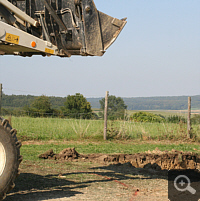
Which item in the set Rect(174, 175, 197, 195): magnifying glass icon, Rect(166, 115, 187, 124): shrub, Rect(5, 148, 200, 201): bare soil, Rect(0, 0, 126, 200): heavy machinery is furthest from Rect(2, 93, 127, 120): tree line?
Rect(0, 0, 126, 200): heavy machinery

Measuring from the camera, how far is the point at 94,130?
1573cm

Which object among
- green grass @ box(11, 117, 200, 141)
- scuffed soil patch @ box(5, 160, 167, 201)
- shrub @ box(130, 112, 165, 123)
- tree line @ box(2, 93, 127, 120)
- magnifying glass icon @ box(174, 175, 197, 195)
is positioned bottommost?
magnifying glass icon @ box(174, 175, 197, 195)

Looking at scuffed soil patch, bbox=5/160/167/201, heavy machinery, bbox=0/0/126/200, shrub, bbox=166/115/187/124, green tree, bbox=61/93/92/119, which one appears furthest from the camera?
green tree, bbox=61/93/92/119

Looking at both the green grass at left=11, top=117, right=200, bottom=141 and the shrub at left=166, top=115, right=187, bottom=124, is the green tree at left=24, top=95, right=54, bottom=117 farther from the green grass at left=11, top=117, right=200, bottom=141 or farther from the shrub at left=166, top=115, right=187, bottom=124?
the shrub at left=166, top=115, right=187, bottom=124

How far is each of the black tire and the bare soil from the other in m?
0.56

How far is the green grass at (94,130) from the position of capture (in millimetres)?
15406

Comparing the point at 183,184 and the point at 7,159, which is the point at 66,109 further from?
the point at 7,159

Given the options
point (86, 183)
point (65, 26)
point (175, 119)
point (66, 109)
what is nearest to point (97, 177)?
point (86, 183)

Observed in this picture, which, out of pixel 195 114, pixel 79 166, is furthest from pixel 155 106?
pixel 79 166

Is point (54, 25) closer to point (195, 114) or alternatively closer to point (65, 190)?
point (65, 190)

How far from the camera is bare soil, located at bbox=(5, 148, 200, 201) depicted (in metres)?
5.55

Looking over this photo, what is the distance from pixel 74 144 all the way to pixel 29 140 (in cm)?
215

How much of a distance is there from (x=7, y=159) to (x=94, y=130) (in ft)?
36.5

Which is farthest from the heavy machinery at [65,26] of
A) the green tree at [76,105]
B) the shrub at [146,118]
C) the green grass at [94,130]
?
the green tree at [76,105]
